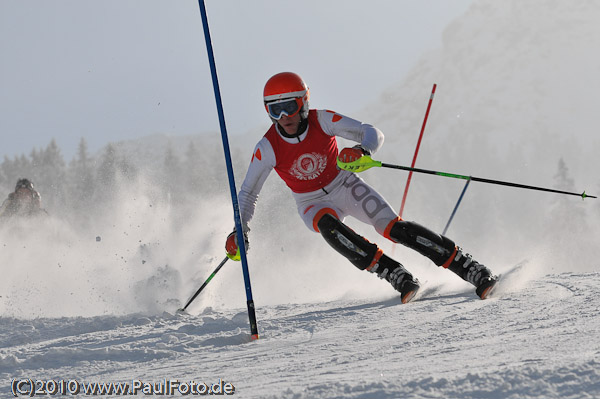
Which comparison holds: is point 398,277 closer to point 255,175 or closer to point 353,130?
point 353,130

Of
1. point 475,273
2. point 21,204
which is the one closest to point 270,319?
point 475,273

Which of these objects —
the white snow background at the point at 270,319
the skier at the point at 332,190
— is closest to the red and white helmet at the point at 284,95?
the skier at the point at 332,190

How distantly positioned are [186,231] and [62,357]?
5.20 metres

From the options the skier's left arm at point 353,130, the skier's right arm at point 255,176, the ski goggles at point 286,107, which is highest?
the ski goggles at point 286,107

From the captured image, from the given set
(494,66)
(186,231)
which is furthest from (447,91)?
(186,231)

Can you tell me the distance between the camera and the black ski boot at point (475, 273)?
Answer: 13.8ft

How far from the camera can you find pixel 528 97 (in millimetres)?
126438

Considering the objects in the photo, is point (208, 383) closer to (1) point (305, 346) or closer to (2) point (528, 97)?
(1) point (305, 346)

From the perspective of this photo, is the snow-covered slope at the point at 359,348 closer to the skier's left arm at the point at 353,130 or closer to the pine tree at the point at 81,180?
the skier's left arm at the point at 353,130

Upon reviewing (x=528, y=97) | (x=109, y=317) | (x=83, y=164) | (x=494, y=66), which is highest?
(x=494, y=66)

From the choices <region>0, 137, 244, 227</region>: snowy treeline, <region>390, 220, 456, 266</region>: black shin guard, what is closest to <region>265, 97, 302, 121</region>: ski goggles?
<region>390, 220, 456, 266</region>: black shin guard

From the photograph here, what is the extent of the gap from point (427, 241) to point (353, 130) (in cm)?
107

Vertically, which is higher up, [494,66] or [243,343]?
[494,66]

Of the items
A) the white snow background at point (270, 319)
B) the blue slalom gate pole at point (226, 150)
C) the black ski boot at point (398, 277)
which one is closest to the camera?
the white snow background at point (270, 319)
